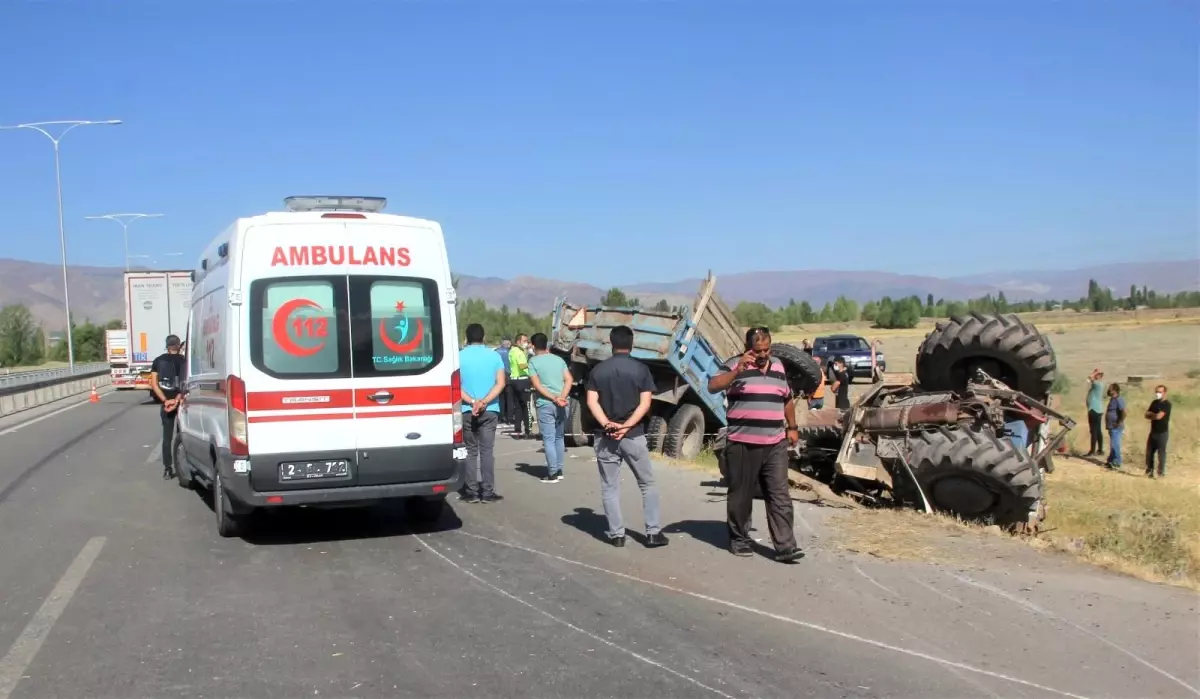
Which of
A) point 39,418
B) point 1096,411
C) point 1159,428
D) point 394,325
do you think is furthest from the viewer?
point 39,418

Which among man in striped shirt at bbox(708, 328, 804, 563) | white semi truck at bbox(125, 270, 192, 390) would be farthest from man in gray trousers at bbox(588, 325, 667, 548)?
white semi truck at bbox(125, 270, 192, 390)

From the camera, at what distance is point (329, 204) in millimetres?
8367

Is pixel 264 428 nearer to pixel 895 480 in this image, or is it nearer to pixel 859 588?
pixel 859 588

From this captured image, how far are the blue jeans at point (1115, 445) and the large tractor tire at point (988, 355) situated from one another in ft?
26.7

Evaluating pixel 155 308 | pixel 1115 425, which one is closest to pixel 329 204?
pixel 1115 425

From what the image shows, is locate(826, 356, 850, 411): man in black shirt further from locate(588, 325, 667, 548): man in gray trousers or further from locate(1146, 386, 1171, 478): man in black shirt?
locate(588, 325, 667, 548): man in gray trousers

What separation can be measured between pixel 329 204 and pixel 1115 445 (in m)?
15.6

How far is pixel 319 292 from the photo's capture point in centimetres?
772

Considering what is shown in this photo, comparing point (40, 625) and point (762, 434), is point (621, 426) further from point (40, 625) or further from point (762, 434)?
point (40, 625)

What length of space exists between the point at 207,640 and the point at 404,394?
9.02 ft

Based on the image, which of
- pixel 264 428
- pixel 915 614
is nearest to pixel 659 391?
pixel 264 428

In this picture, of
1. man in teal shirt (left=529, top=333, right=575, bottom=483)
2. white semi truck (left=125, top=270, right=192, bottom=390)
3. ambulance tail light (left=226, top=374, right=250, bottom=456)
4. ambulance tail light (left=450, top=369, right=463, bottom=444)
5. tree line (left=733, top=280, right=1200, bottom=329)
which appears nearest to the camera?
ambulance tail light (left=226, top=374, right=250, bottom=456)

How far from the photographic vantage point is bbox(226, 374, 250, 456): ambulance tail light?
24.5ft

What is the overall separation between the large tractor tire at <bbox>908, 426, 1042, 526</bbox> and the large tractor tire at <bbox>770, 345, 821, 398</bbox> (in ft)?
10.2
